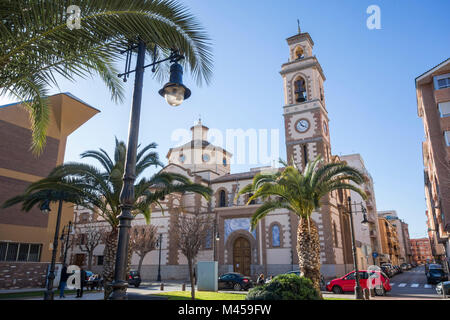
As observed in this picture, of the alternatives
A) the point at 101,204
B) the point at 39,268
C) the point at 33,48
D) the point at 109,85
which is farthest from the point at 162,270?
the point at 33,48

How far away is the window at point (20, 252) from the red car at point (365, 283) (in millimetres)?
22323

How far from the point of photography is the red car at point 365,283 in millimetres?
20812

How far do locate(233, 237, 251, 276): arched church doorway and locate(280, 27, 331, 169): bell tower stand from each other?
10165mm

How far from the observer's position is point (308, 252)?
1545cm

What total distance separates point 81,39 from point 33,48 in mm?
932

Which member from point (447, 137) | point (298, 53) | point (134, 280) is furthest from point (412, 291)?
point (298, 53)

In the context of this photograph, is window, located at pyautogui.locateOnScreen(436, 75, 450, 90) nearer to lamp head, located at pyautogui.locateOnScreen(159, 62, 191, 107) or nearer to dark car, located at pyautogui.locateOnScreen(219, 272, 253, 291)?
dark car, located at pyautogui.locateOnScreen(219, 272, 253, 291)

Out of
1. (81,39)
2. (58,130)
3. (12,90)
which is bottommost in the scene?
(12,90)

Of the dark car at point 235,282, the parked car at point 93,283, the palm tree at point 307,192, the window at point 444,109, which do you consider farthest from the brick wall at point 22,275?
the window at point 444,109

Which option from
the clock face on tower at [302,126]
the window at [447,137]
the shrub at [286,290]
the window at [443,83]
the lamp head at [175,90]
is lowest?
the shrub at [286,290]

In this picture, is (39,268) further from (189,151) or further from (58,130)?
(189,151)

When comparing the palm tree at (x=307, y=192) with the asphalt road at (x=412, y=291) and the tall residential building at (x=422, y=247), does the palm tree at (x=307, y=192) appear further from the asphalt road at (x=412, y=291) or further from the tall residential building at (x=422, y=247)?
the tall residential building at (x=422, y=247)

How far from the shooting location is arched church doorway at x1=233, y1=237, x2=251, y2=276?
1319 inches
